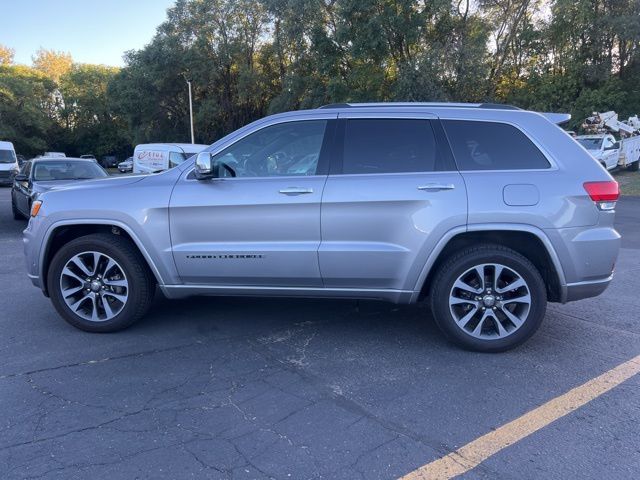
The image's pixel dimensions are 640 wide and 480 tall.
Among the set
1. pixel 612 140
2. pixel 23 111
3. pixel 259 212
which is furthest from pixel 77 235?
pixel 23 111

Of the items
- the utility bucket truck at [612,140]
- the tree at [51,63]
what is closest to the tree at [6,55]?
the tree at [51,63]

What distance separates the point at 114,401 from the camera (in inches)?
133

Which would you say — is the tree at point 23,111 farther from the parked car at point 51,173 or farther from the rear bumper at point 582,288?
the rear bumper at point 582,288

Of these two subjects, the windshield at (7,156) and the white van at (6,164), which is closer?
the white van at (6,164)

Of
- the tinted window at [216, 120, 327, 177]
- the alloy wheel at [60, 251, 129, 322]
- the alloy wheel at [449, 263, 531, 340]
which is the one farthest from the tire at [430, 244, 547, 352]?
the alloy wheel at [60, 251, 129, 322]

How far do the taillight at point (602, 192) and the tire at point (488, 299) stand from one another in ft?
2.26

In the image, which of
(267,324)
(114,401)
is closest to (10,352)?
(114,401)

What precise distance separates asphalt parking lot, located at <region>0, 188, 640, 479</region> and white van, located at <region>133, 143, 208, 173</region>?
11.0m

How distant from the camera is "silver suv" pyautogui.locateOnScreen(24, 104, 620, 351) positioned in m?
4.01

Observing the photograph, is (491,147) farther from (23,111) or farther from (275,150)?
(23,111)

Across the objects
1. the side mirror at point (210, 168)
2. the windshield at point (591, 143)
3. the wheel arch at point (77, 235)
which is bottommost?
the wheel arch at point (77, 235)

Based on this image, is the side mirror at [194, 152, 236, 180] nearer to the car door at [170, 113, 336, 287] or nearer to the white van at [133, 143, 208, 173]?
the car door at [170, 113, 336, 287]

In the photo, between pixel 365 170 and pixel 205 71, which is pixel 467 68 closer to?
pixel 205 71

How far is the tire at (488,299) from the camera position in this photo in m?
4.04
